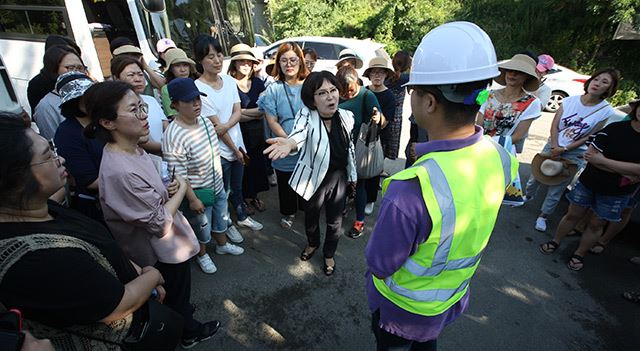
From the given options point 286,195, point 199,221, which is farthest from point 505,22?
point 199,221

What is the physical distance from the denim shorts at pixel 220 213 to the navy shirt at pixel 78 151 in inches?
40.5

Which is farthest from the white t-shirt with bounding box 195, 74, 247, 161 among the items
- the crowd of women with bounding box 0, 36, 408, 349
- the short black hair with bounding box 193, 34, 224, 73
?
the short black hair with bounding box 193, 34, 224, 73

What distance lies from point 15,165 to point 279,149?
1307 millimetres

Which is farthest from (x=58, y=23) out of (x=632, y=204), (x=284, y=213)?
(x=632, y=204)

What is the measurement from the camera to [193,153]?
257 centimetres

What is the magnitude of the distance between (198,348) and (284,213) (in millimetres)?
1712

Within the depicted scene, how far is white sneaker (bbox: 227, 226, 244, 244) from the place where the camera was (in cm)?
350

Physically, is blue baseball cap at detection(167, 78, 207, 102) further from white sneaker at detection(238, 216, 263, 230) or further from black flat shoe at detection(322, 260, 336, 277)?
black flat shoe at detection(322, 260, 336, 277)

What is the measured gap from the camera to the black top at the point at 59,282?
1.00m

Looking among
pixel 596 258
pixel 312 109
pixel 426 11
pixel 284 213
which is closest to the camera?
pixel 312 109

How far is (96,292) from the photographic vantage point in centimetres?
113

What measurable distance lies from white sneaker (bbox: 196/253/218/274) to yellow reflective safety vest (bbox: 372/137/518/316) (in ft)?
6.58

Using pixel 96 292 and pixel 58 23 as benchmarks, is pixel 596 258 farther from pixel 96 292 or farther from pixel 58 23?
pixel 58 23

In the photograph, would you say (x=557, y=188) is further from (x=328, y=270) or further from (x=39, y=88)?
(x=39, y=88)
